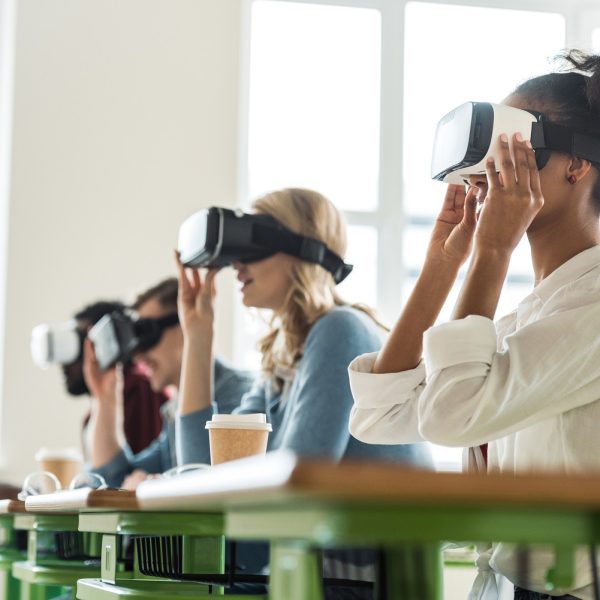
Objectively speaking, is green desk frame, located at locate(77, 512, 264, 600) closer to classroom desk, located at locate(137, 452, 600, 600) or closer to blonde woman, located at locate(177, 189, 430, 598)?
classroom desk, located at locate(137, 452, 600, 600)

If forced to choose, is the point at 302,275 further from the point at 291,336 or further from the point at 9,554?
the point at 9,554

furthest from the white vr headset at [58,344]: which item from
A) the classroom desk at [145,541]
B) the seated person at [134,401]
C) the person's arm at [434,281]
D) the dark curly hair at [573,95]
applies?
the dark curly hair at [573,95]

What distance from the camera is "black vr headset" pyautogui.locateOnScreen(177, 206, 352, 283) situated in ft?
7.81

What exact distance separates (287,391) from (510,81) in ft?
9.94

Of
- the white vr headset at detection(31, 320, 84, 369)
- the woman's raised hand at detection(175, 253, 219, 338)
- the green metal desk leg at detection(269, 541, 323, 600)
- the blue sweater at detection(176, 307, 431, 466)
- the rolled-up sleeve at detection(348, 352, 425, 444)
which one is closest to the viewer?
the green metal desk leg at detection(269, 541, 323, 600)

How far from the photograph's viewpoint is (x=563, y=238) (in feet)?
4.88

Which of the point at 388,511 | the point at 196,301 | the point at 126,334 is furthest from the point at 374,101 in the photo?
the point at 388,511

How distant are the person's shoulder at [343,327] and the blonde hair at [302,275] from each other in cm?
7

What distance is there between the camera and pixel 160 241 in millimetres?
4621

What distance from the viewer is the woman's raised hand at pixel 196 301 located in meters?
2.56

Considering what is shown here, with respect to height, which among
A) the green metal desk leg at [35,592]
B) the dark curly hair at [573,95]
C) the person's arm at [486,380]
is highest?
the dark curly hair at [573,95]

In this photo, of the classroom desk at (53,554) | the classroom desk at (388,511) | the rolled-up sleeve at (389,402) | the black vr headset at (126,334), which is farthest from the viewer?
the black vr headset at (126,334)

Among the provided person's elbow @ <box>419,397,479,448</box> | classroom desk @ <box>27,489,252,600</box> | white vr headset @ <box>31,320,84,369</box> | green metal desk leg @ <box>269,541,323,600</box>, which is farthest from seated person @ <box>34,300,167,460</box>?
green metal desk leg @ <box>269,541,323,600</box>

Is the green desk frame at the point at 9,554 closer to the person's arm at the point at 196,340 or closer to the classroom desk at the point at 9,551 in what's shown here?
the classroom desk at the point at 9,551
